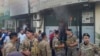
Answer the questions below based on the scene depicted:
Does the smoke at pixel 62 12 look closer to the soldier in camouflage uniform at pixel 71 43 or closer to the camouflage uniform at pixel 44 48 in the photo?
the soldier in camouflage uniform at pixel 71 43

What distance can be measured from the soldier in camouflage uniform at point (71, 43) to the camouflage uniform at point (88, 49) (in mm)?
3646

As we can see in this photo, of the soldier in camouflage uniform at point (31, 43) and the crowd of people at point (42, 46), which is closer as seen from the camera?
Result: the crowd of people at point (42, 46)

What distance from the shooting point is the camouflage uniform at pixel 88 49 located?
973 centimetres

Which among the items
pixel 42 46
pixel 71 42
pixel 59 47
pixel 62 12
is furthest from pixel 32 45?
pixel 62 12

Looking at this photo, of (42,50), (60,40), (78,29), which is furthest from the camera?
(78,29)

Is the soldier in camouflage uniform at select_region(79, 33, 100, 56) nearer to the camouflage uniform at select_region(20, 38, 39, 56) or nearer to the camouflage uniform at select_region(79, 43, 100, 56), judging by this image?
the camouflage uniform at select_region(79, 43, 100, 56)

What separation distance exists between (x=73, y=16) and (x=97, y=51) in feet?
30.3

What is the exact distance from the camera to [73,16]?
18.8 m

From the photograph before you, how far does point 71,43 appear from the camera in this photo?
1380cm

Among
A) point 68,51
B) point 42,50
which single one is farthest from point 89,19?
point 42,50

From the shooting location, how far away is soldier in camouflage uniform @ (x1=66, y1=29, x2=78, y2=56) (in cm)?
1363

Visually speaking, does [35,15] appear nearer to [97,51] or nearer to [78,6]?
[78,6]

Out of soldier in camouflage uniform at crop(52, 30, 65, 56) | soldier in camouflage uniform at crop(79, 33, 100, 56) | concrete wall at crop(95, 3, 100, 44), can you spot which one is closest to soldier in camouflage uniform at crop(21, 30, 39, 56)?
soldier in camouflage uniform at crop(79, 33, 100, 56)

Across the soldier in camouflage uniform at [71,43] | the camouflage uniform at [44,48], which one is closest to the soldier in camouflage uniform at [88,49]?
the camouflage uniform at [44,48]
